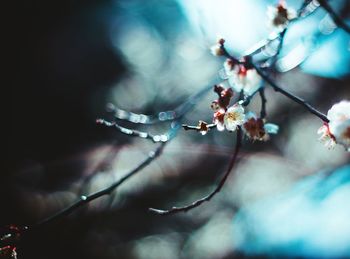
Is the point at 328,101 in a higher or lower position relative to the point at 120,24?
lower

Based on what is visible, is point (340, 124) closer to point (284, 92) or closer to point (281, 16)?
point (284, 92)

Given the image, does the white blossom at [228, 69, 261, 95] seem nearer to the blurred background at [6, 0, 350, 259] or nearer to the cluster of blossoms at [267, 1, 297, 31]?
the cluster of blossoms at [267, 1, 297, 31]

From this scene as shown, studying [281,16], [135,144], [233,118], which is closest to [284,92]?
[233,118]

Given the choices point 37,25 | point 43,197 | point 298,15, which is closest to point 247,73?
point 298,15

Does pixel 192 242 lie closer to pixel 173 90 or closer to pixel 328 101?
pixel 173 90

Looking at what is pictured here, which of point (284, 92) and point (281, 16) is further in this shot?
point (281, 16)

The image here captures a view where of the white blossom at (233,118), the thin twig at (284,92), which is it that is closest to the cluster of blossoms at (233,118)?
the white blossom at (233,118)
